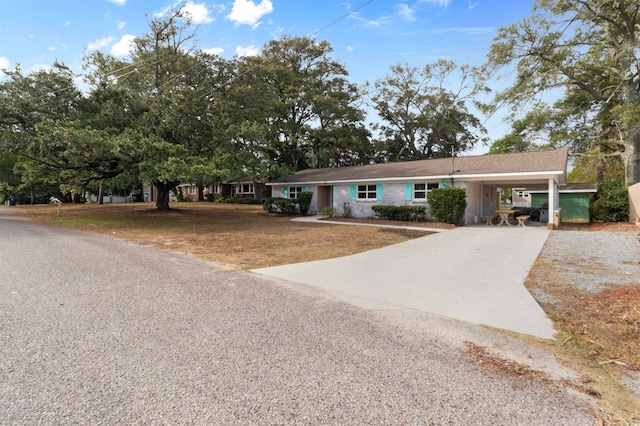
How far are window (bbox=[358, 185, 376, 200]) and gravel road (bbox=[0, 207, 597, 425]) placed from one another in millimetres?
14556

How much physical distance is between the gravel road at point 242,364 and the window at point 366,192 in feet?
47.8

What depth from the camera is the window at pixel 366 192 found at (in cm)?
1906

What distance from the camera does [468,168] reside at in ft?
55.1

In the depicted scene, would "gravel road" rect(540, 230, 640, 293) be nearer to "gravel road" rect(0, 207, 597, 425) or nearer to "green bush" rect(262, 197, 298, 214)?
"gravel road" rect(0, 207, 597, 425)

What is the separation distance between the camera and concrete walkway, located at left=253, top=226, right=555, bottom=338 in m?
4.29

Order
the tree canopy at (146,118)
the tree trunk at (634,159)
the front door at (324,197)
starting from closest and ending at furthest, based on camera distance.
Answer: the tree canopy at (146,118) < the tree trunk at (634,159) < the front door at (324,197)

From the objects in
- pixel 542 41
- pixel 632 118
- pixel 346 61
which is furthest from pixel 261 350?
pixel 346 61

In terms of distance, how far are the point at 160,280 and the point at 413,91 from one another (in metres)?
33.6

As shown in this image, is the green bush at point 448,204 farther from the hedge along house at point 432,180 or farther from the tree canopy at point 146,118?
the tree canopy at point 146,118

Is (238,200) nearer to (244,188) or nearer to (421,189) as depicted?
(244,188)

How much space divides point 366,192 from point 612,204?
11.7 metres

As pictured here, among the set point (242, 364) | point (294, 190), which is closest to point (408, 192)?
point (294, 190)

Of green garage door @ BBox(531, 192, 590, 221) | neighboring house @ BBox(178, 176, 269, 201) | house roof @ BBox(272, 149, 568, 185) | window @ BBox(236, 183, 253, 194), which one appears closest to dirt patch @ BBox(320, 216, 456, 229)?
house roof @ BBox(272, 149, 568, 185)

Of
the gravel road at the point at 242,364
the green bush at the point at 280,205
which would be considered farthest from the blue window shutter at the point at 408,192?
the gravel road at the point at 242,364
